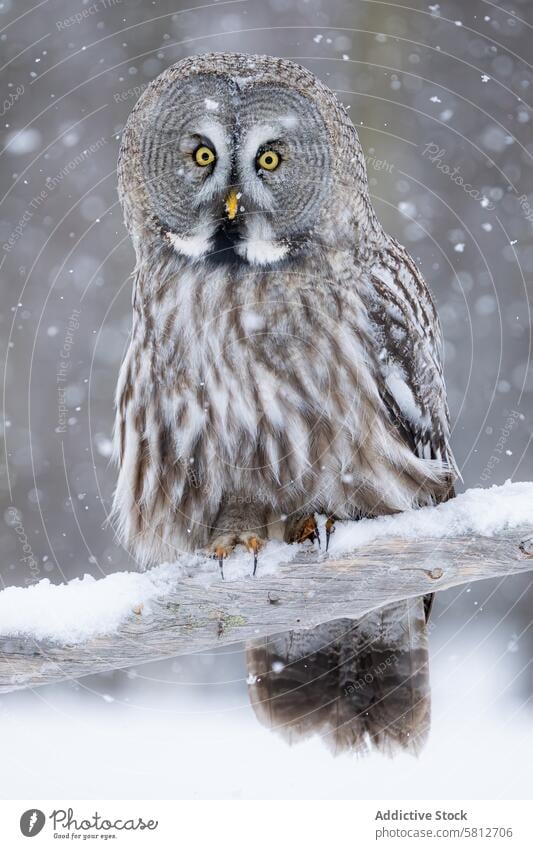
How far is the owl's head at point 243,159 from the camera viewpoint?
266cm

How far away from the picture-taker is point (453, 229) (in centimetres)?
496

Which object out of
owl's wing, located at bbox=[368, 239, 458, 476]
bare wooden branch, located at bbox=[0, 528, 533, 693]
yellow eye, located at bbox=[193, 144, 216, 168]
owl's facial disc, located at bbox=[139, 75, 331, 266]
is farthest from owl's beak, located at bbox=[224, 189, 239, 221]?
bare wooden branch, located at bbox=[0, 528, 533, 693]

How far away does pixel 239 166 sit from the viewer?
264 centimetres

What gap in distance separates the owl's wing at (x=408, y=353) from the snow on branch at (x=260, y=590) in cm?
42

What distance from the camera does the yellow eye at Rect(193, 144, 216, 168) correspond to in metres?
2.67

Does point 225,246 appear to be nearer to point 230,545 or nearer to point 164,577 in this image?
point 230,545

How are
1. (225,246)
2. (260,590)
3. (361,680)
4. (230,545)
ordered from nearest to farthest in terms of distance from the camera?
1. (260,590)
2. (230,545)
3. (225,246)
4. (361,680)

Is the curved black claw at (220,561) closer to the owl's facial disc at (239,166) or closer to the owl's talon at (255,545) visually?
the owl's talon at (255,545)

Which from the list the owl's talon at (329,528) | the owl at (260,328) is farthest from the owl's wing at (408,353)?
the owl's talon at (329,528)

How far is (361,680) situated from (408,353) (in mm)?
994

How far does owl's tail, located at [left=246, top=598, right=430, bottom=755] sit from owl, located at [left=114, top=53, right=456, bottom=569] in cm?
43

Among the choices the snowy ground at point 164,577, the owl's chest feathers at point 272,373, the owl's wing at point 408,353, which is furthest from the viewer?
the owl's wing at point 408,353

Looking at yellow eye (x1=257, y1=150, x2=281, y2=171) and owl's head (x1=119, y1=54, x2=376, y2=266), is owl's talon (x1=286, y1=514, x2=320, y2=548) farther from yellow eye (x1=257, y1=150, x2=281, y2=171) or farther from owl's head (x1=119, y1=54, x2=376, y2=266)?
yellow eye (x1=257, y1=150, x2=281, y2=171)

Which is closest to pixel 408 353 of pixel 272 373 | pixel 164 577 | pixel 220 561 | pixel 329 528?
pixel 272 373
